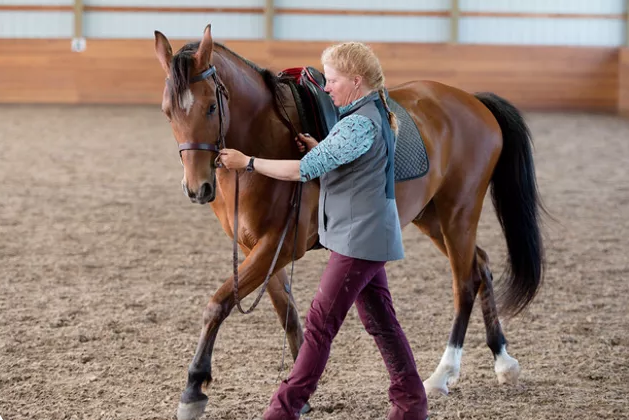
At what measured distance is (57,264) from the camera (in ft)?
18.8

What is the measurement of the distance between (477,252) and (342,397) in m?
1.08

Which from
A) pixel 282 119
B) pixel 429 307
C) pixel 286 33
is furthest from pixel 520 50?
pixel 282 119

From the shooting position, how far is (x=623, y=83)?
1532 centimetres

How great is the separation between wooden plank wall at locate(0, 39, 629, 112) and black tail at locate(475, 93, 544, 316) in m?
11.5

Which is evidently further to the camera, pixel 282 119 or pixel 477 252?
pixel 477 252

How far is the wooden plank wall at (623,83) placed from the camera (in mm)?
15125

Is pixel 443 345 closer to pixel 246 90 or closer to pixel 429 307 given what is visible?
pixel 429 307

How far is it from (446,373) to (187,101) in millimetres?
1713

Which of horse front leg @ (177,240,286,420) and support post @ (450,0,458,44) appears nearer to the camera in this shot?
horse front leg @ (177,240,286,420)

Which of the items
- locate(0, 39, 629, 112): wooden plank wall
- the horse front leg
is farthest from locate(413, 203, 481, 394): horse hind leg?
locate(0, 39, 629, 112): wooden plank wall

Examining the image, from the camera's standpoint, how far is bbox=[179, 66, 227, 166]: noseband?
2.84 metres

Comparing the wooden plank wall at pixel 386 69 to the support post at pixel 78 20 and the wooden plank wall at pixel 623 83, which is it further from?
the support post at pixel 78 20

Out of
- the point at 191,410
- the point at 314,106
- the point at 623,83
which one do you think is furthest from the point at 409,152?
the point at 623,83

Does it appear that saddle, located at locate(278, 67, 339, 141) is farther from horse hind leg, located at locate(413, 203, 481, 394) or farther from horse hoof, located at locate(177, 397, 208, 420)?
horse hoof, located at locate(177, 397, 208, 420)
